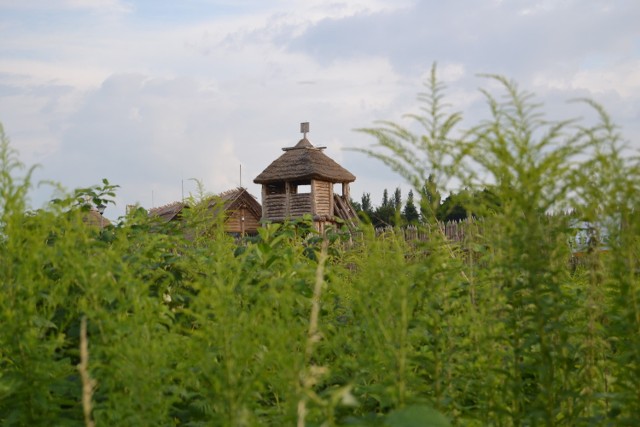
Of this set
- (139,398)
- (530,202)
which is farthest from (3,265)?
(530,202)

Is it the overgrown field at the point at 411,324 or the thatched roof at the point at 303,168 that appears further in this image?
the thatched roof at the point at 303,168

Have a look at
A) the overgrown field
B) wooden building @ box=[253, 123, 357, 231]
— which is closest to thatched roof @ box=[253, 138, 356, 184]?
wooden building @ box=[253, 123, 357, 231]

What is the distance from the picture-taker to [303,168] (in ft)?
143

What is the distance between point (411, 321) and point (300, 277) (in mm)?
1915

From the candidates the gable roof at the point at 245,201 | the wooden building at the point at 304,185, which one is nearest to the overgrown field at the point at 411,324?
the wooden building at the point at 304,185

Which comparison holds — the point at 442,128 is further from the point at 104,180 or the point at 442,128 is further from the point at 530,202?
the point at 104,180

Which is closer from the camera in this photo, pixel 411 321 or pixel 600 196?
pixel 600 196

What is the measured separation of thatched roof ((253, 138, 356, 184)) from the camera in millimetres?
43406

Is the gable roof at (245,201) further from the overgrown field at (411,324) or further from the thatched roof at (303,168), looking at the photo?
the overgrown field at (411,324)

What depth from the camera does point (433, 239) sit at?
3.39m

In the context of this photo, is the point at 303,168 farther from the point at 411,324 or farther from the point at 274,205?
the point at 411,324

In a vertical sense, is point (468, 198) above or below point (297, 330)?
above

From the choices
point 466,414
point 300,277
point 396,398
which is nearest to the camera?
point 396,398

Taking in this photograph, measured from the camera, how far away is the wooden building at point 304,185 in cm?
4291
